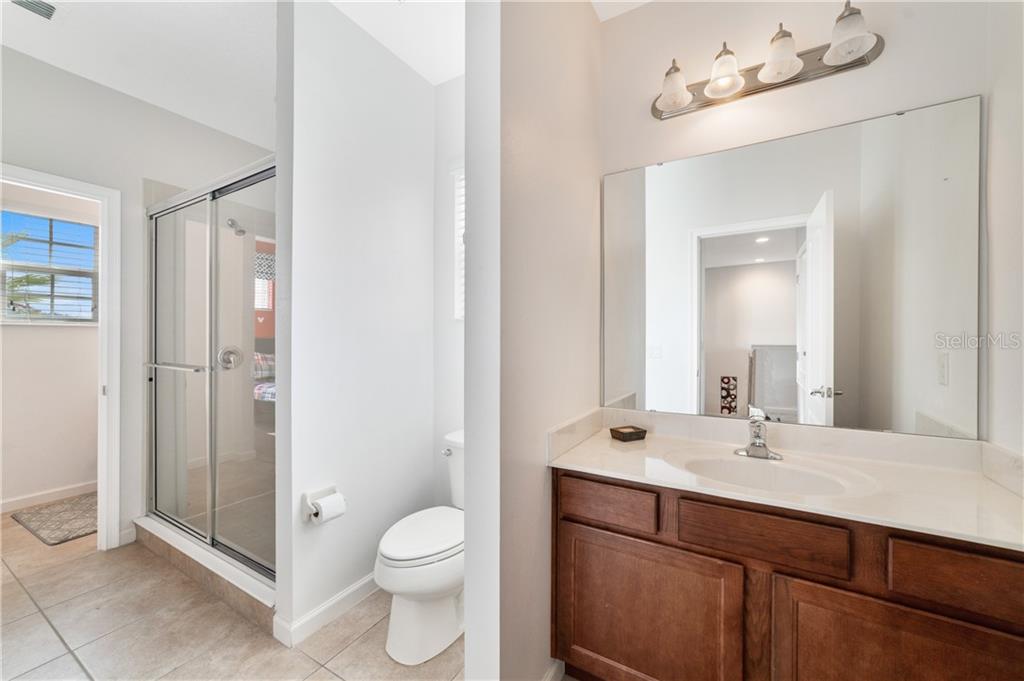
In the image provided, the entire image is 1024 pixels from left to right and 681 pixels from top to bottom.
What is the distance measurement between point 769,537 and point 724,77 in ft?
5.08

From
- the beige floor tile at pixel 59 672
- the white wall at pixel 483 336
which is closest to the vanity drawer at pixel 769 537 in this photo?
the white wall at pixel 483 336

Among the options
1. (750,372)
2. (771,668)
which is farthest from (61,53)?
(771,668)

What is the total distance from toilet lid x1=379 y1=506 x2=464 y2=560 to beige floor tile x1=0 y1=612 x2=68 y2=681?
134cm

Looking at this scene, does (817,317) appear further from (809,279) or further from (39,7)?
(39,7)

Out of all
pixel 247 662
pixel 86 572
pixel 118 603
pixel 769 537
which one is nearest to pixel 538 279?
pixel 769 537

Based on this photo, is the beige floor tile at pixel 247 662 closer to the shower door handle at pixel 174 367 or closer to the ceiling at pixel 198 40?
the shower door handle at pixel 174 367

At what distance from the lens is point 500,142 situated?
1077 mm

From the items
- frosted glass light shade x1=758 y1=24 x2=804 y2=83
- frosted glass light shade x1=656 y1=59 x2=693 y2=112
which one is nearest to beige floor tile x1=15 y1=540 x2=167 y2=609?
frosted glass light shade x1=656 y1=59 x2=693 y2=112

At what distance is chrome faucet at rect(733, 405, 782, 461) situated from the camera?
4.51 feet

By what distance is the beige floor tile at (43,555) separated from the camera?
2.09 m

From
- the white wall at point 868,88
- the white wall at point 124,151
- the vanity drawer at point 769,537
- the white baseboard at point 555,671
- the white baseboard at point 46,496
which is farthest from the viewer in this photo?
the white baseboard at point 46,496

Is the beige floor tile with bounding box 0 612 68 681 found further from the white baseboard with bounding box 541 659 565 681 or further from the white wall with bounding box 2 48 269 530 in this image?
the white baseboard with bounding box 541 659 565 681

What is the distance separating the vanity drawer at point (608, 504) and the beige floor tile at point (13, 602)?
2444 millimetres

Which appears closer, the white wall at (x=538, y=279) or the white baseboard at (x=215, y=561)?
the white wall at (x=538, y=279)
